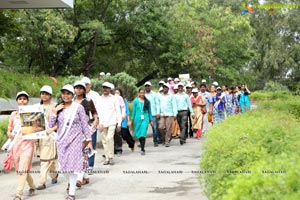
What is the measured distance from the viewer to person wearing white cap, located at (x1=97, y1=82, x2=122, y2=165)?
10.1 metres

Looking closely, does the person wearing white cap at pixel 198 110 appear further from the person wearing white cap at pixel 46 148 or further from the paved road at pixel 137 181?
the person wearing white cap at pixel 46 148

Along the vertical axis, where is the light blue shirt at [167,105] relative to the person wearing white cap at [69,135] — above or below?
above

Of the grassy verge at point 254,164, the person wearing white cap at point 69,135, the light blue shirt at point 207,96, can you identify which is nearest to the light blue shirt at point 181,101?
the light blue shirt at point 207,96

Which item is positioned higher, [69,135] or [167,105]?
[167,105]

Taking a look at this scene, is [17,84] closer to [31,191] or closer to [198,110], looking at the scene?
[198,110]

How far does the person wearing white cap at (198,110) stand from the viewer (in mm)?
15875

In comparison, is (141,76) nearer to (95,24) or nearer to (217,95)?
(95,24)

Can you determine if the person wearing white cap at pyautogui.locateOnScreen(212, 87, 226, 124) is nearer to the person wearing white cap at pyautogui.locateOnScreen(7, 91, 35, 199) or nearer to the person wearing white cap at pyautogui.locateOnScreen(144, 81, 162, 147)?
the person wearing white cap at pyautogui.locateOnScreen(144, 81, 162, 147)

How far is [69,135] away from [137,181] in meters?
1.88

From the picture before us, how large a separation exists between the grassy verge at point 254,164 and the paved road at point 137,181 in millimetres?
1516

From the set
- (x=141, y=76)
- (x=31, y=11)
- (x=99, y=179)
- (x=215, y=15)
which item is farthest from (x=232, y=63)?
(x=99, y=179)

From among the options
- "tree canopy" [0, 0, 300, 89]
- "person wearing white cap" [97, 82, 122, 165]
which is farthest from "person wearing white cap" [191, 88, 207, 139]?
"tree canopy" [0, 0, 300, 89]

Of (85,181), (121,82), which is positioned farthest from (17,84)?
(85,181)

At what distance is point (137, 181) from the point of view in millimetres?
8258
